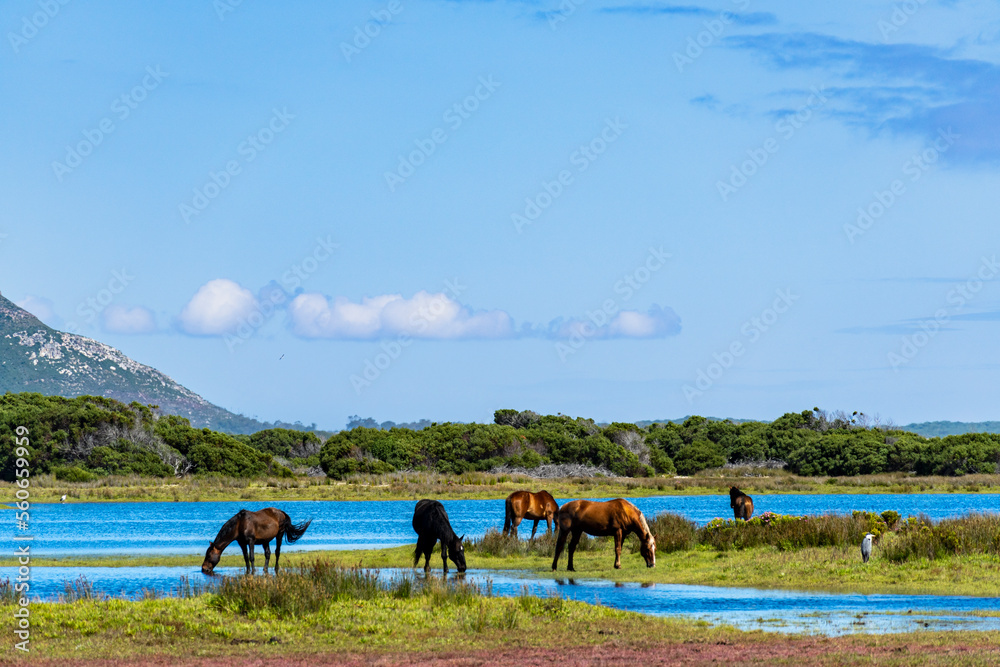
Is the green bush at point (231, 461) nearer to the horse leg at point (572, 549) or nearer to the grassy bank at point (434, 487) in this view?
the grassy bank at point (434, 487)

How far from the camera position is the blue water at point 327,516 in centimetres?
3506

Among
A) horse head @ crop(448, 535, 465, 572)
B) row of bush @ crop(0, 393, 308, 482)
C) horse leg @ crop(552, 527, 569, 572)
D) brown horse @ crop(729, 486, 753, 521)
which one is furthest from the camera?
row of bush @ crop(0, 393, 308, 482)

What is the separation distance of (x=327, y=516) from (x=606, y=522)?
2811cm

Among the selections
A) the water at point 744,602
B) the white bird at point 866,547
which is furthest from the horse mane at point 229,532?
the white bird at point 866,547

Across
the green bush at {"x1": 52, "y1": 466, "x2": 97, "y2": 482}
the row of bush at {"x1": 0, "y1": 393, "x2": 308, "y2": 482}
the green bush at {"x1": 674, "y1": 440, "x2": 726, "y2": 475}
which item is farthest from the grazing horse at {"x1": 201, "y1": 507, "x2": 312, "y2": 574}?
the green bush at {"x1": 674, "y1": 440, "x2": 726, "y2": 475}

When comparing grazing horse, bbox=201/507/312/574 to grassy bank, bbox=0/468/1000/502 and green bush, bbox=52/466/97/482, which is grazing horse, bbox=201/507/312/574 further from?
green bush, bbox=52/466/97/482

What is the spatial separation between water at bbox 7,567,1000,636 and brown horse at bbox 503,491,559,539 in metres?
5.02

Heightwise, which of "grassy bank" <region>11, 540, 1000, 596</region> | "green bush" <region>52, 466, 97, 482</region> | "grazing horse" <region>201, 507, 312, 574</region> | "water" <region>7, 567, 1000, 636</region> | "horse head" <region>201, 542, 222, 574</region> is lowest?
"water" <region>7, 567, 1000, 636</region>

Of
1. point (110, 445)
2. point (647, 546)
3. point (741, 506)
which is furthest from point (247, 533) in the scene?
point (110, 445)

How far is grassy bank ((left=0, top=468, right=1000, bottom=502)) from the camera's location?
6291cm

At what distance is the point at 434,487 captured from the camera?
67812mm

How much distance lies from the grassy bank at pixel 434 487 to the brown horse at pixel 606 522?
3730cm

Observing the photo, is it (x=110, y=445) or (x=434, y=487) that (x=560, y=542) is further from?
(x=110, y=445)

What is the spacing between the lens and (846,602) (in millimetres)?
19406
